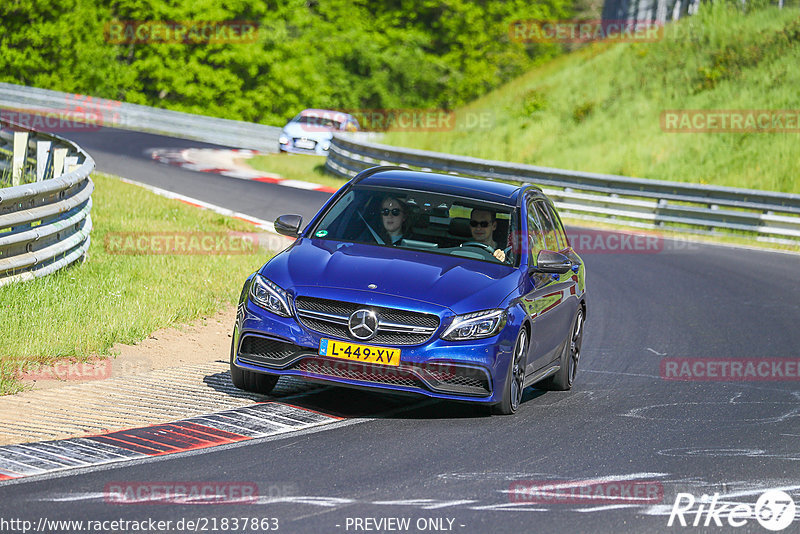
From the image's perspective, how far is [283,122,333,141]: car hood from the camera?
129 feet

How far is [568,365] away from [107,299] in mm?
4487

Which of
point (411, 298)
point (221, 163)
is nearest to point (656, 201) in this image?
point (221, 163)

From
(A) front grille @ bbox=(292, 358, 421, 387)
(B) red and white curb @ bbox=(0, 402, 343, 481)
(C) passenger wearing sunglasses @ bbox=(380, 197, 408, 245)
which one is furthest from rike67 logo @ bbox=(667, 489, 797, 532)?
(C) passenger wearing sunglasses @ bbox=(380, 197, 408, 245)

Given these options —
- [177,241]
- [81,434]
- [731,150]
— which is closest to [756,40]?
[731,150]

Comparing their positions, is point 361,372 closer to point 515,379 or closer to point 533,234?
point 515,379

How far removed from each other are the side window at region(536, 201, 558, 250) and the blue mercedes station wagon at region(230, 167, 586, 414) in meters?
0.31

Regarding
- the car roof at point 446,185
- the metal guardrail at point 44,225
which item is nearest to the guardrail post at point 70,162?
the metal guardrail at point 44,225

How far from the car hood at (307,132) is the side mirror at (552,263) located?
30701 millimetres

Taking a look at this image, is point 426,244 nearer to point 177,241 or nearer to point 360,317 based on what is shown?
point 360,317

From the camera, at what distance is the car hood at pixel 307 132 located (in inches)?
1549

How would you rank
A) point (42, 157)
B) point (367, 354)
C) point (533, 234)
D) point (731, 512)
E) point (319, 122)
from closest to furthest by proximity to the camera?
point (731, 512)
point (367, 354)
point (533, 234)
point (42, 157)
point (319, 122)

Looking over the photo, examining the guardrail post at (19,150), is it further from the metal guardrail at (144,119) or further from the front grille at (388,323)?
the metal guardrail at (144,119)

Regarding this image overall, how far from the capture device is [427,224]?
930 centimetres

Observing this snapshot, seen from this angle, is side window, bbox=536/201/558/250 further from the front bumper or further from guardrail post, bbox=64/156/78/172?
guardrail post, bbox=64/156/78/172
